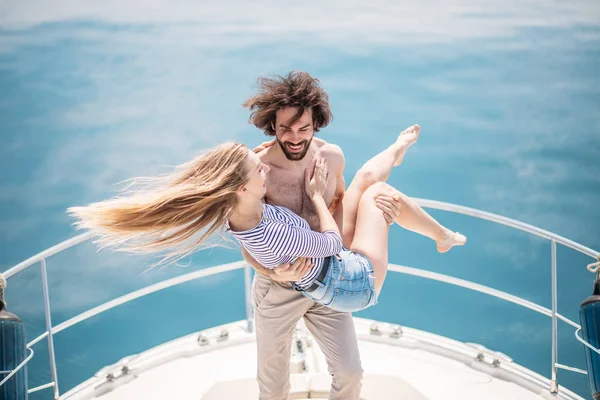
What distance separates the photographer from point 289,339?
→ 270 cm

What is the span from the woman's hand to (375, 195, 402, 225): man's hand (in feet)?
0.80

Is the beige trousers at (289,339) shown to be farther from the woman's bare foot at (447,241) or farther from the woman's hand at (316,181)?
the woman's bare foot at (447,241)

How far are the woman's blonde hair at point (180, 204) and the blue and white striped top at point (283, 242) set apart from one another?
0.41ft

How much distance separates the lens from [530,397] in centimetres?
338

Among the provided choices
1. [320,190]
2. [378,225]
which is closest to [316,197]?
[320,190]

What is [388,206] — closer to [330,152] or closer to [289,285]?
[330,152]

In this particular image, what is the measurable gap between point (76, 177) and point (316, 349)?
15.8m

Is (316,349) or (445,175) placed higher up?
(445,175)

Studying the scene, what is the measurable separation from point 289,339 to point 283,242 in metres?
0.55

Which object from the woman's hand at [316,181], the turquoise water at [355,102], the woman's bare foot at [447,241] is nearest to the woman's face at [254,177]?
the woman's hand at [316,181]

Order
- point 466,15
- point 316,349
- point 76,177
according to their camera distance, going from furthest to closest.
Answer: point 466,15, point 76,177, point 316,349

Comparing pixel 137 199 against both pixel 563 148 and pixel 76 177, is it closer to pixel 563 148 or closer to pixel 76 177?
pixel 76 177

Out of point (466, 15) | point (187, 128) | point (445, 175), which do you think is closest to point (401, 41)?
point (466, 15)

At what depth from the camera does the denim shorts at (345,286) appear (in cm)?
246
